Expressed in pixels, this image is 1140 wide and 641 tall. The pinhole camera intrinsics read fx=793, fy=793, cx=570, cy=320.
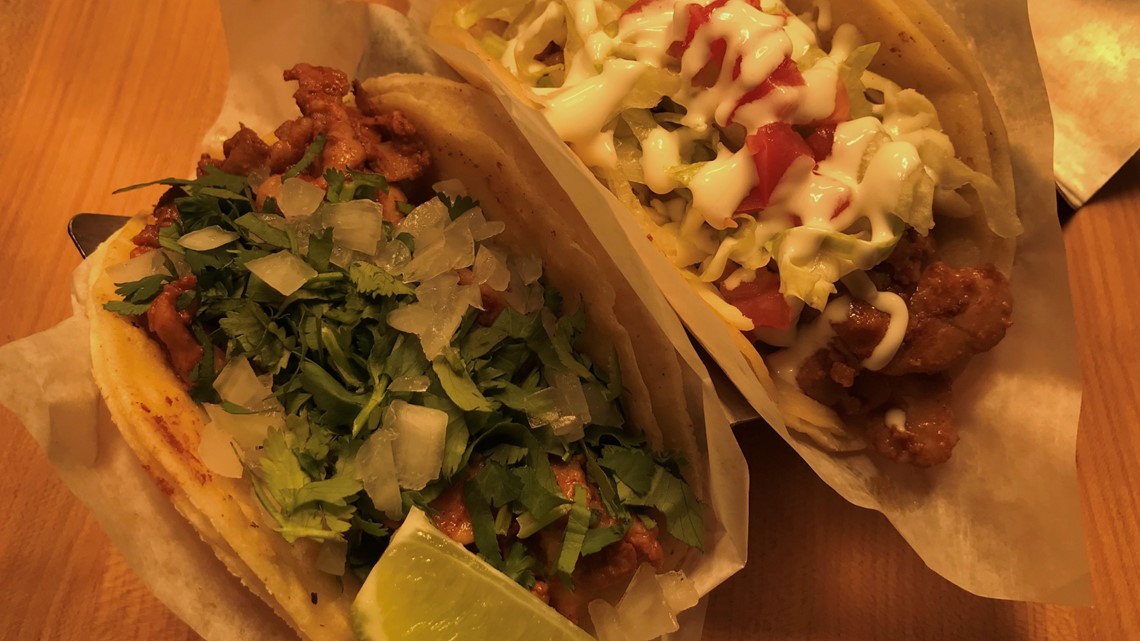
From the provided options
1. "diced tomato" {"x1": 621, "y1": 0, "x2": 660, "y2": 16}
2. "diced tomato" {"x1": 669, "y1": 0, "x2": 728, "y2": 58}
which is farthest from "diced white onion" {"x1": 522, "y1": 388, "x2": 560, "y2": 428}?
"diced tomato" {"x1": 621, "y1": 0, "x2": 660, "y2": 16}

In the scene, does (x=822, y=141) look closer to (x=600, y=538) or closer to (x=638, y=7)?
(x=638, y=7)

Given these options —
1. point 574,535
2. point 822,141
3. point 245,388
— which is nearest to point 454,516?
point 574,535

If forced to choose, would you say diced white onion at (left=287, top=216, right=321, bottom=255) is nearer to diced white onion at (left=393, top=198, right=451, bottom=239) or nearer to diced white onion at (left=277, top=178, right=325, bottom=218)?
diced white onion at (left=277, top=178, right=325, bottom=218)

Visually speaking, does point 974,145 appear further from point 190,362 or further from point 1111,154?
point 190,362

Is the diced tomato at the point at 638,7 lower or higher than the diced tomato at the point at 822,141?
lower

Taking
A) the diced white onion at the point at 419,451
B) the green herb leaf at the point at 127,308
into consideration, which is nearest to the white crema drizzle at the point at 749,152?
the diced white onion at the point at 419,451

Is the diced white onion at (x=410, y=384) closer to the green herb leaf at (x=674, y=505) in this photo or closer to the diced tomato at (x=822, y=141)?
the green herb leaf at (x=674, y=505)
